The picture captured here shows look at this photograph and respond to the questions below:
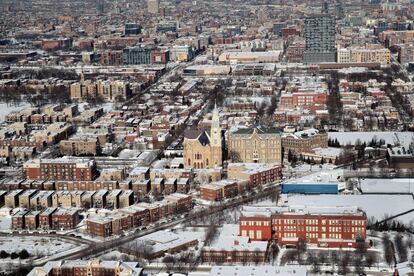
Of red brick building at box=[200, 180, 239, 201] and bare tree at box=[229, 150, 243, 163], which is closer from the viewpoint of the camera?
red brick building at box=[200, 180, 239, 201]

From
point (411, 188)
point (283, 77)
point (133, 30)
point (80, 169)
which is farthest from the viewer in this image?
point (133, 30)

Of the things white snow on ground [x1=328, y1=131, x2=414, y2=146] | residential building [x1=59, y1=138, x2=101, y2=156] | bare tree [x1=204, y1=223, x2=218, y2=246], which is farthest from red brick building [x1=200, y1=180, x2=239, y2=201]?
white snow on ground [x1=328, y1=131, x2=414, y2=146]

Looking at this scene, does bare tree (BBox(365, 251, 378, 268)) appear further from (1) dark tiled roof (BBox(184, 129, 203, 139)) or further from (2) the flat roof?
(1) dark tiled roof (BBox(184, 129, 203, 139))

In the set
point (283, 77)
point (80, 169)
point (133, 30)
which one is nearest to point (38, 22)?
point (133, 30)

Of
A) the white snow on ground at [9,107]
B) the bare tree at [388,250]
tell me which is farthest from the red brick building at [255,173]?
the white snow on ground at [9,107]

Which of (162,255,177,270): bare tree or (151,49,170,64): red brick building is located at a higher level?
(151,49,170,64): red brick building

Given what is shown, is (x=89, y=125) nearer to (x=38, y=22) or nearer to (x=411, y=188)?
(x=411, y=188)

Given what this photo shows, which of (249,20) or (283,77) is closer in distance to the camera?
(283,77)
